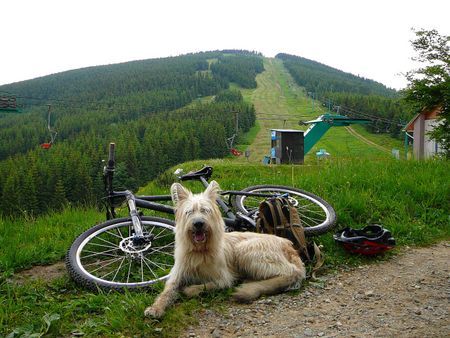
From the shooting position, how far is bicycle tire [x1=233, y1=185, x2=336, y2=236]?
19.3 feet

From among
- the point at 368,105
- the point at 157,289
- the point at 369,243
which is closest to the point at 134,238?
the point at 157,289

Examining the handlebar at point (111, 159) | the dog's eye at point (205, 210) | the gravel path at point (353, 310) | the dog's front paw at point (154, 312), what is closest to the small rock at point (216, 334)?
the gravel path at point (353, 310)

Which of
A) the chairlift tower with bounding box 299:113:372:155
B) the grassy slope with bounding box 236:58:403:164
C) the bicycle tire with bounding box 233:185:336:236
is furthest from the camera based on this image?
the grassy slope with bounding box 236:58:403:164

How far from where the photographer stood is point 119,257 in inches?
200

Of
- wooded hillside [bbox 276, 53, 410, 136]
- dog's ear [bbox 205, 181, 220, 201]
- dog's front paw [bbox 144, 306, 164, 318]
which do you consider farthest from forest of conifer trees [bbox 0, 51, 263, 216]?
wooded hillside [bbox 276, 53, 410, 136]

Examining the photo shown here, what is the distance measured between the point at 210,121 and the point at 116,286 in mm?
71364

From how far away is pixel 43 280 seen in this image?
15.6 feet

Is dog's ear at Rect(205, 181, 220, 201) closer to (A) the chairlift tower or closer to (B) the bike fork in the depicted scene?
(B) the bike fork

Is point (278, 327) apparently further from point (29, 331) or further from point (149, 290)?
point (29, 331)

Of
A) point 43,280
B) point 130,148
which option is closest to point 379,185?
point 43,280

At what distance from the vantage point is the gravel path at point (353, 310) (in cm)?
331

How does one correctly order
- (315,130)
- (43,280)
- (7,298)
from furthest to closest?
(315,130) < (43,280) < (7,298)

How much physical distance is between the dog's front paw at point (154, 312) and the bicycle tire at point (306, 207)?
2736 mm

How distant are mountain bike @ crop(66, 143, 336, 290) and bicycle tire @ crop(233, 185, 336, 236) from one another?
0.02m
